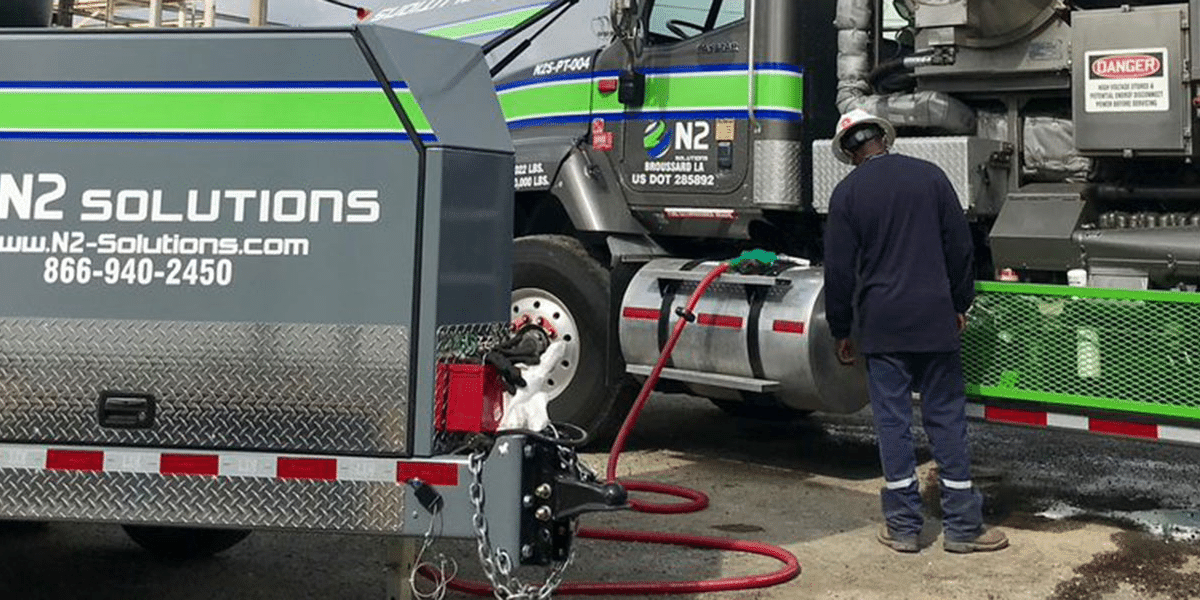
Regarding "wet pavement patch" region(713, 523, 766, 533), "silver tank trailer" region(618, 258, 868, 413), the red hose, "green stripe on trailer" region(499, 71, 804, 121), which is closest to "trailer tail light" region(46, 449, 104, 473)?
the red hose

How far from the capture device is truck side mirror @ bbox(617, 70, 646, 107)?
24.6ft

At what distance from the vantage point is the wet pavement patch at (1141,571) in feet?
16.1

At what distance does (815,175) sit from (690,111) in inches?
32.1

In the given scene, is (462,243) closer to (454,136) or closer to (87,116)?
(454,136)

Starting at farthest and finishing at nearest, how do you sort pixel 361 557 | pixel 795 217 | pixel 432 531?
pixel 795 217 → pixel 361 557 → pixel 432 531

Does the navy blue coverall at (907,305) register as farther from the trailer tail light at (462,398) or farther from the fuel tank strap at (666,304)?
the trailer tail light at (462,398)

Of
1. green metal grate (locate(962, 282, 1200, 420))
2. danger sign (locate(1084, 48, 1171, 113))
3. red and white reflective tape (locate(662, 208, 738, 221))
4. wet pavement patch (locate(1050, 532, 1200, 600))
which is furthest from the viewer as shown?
red and white reflective tape (locate(662, 208, 738, 221))

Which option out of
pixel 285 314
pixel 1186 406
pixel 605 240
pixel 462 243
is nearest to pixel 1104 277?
pixel 1186 406

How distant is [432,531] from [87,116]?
4.91 ft

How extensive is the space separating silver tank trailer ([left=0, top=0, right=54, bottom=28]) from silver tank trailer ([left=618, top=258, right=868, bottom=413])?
11.5 ft

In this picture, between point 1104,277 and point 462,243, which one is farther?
point 1104,277

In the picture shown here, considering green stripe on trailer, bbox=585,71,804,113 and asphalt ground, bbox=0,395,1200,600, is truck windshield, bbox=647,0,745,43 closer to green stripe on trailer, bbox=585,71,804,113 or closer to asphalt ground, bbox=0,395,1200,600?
green stripe on trailer, bbox=585,71,804,113

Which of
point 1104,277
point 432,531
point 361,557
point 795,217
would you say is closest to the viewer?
point 432,531

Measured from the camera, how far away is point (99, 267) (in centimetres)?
370
